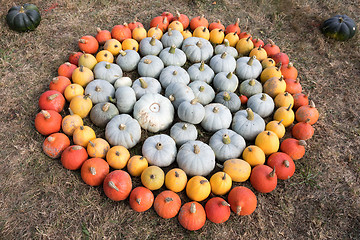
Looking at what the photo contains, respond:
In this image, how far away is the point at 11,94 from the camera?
216 inches

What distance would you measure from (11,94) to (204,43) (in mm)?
4176

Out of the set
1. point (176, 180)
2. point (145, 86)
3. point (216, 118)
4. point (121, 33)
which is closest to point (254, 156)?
point (216, 118)

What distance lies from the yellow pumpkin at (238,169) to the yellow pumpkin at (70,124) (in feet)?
8.61

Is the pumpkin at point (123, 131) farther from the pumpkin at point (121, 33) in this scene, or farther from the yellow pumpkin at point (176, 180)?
the pumpkin at point (121, 33)

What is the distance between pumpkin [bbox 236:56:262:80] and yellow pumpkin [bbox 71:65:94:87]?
310cm

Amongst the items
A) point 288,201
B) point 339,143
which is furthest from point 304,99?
point 288,201

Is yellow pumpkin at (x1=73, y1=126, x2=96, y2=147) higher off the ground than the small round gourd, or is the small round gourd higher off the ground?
the small round gourd

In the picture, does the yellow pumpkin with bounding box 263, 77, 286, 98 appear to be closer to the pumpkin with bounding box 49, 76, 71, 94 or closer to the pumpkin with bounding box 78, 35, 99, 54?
the pumpkin with bounding box 78, 35, 99, 54

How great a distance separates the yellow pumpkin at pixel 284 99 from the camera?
17.3ft

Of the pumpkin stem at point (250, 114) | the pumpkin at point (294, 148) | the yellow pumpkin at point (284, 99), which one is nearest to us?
the pumpkin at point (294, 148)

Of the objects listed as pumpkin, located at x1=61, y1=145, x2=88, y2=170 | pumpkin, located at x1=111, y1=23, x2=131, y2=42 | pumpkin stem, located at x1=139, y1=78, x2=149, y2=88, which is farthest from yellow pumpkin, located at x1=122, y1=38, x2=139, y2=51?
pumpkin, located at x1=61, y1=145, x2=88, y2=170

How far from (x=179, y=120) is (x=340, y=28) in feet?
17.3

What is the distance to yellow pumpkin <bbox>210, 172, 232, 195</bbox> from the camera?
4.10 metres

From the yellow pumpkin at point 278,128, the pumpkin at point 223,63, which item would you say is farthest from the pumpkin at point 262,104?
the pumpkin at point 223,63
